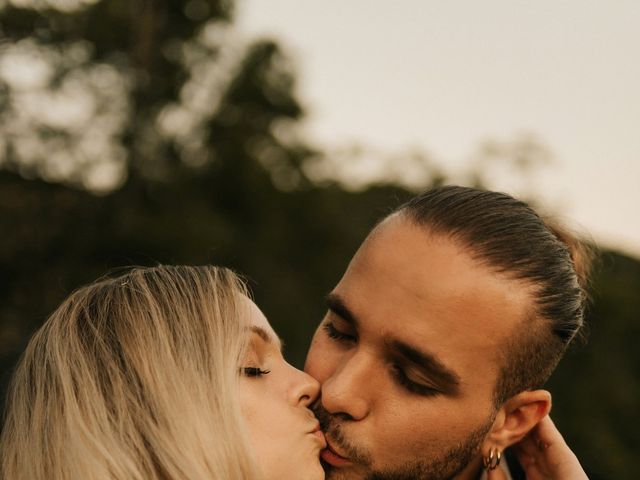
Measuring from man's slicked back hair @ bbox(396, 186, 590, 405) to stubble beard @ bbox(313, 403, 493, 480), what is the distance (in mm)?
204

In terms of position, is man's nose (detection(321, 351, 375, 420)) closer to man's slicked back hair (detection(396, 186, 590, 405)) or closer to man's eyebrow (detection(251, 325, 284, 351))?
man's eyebrow (detection(251, 325, 284, 351))

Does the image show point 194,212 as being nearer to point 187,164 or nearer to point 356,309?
point 187,164

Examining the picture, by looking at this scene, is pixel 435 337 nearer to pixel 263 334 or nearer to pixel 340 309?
pixel 340 309

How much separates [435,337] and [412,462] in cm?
49

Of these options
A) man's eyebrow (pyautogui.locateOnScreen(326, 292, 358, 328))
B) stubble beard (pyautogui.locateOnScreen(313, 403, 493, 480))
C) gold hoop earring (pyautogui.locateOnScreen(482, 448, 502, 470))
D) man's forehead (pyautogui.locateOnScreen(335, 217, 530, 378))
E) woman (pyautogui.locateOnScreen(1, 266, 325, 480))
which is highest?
man's forehead (pyautogui.locateOnScreen(335, 217, 530, 378))

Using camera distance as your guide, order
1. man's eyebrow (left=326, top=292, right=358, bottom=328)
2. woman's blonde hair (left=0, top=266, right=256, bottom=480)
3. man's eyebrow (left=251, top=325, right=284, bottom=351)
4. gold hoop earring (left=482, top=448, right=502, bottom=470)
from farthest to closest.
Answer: gold hoop earring (left=482, top=448, right=502, bottom=470), man's eyebrow (left=251, top=325, right=284, bottom=351), man's eyebrow (left=326, top=292, right=358, bottom=328), woman's blonde hair (left=0, top=266, right=256, bottom=480)

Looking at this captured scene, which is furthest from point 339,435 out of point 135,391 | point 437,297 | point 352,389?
point 135,391

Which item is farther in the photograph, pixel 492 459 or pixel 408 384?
pixel 492 459

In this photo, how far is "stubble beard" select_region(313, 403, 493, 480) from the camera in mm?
2676

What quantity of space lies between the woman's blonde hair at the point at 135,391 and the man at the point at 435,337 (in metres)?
0.38

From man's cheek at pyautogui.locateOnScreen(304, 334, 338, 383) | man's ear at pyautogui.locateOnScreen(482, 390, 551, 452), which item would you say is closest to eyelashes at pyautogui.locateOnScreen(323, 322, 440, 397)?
man's cheek at pyautogui.locateOnScreen(304, 334, 338, 383)

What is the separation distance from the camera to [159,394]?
259 cm

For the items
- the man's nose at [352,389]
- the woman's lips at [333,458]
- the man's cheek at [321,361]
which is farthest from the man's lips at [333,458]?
the man's cheek at [321,361]

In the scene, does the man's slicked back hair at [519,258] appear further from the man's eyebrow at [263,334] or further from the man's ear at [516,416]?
the man's eyebrow at [263,334]
